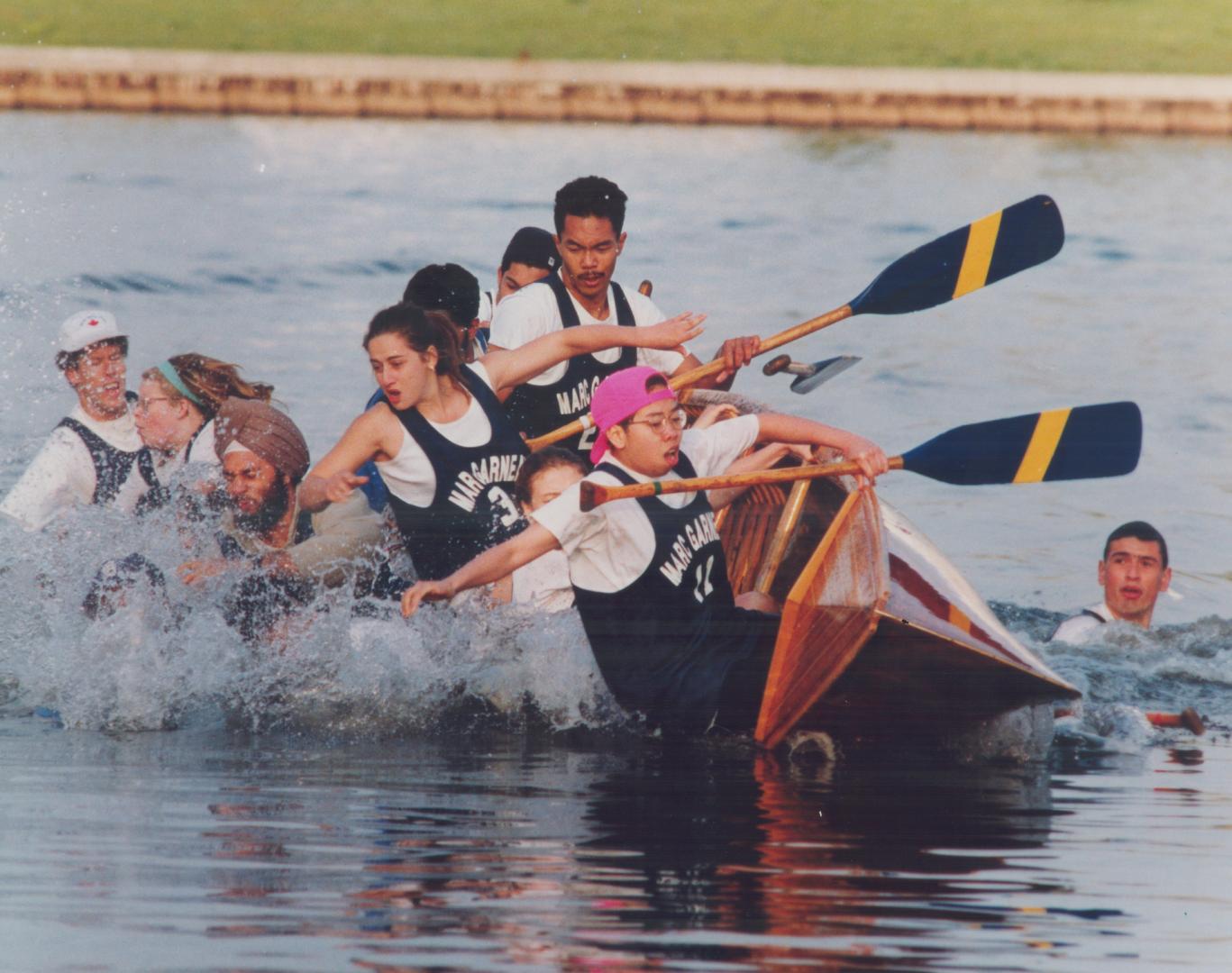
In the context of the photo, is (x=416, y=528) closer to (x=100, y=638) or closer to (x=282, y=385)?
(x=100, y=638)

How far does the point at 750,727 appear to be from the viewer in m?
6.32

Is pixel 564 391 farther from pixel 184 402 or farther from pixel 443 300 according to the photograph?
pixel 184 402

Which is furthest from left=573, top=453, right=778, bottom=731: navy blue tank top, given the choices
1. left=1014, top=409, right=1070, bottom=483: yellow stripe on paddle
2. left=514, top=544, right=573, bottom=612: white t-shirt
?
left=1014, top=409, right=1070, bottom=483: yellow stripe on paddle

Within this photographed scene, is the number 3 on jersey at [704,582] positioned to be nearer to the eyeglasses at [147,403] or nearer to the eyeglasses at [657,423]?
A: the eyeglasses at [657,423]

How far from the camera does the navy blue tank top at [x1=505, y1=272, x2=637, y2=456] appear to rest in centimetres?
742

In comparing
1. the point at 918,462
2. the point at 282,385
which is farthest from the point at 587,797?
the point at 282,385

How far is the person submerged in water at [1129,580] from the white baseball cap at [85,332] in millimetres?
3870

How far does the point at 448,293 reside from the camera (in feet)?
24.2

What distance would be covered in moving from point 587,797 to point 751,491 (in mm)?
1972

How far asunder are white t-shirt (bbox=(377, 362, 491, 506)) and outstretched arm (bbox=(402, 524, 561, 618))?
66cm

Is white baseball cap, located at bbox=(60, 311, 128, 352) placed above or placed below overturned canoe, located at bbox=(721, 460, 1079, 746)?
above

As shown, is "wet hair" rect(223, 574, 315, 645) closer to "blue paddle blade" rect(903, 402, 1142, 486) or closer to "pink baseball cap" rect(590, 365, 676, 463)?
"pink baseball cap" rect(590, 365, 676, 463)

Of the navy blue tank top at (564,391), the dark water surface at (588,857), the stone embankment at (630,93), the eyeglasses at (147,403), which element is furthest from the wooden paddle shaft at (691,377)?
the stone embankment at (630,93)

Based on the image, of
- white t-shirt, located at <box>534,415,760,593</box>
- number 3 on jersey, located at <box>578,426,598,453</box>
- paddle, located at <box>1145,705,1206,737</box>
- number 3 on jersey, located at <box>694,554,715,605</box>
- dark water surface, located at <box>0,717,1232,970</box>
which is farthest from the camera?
number 3 on jersey, located at <box>578,426,598,453</box>
